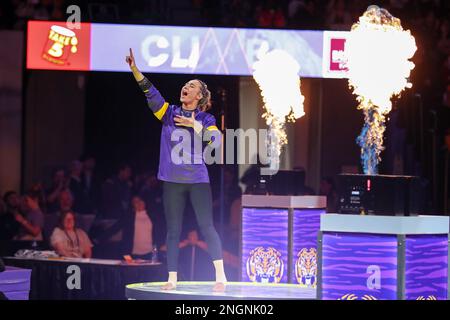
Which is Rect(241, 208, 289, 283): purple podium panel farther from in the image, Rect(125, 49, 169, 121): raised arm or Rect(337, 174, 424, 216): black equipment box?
Rect(337, 174, 424, 216): black equipment box

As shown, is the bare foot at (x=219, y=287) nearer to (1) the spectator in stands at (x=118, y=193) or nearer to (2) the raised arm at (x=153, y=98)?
(2) the raised arm at (x=153, y=98)

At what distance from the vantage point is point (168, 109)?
8.93 m

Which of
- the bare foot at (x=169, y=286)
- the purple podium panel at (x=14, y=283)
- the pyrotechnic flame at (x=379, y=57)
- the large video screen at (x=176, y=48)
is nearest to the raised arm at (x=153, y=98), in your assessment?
the bare foot at (x=169, y=286)

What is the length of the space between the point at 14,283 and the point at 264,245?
2.91m

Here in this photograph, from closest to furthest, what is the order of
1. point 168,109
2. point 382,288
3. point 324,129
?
point 382,288 < point 168,109 < point 324,129

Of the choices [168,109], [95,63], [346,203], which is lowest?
[346,203]

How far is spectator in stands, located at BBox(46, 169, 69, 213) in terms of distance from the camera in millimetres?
14656

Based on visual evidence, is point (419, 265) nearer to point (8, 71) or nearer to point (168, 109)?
point (168, 109)

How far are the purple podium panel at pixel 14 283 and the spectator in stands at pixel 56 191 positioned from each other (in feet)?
18.9

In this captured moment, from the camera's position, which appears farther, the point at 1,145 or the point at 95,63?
the point at 1,145

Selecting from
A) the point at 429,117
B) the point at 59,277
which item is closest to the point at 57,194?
the point at 59,277

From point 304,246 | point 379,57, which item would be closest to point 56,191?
point 304,246

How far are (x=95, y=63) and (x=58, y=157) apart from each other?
3920 mm

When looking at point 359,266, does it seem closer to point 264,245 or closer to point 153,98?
point 153,98
